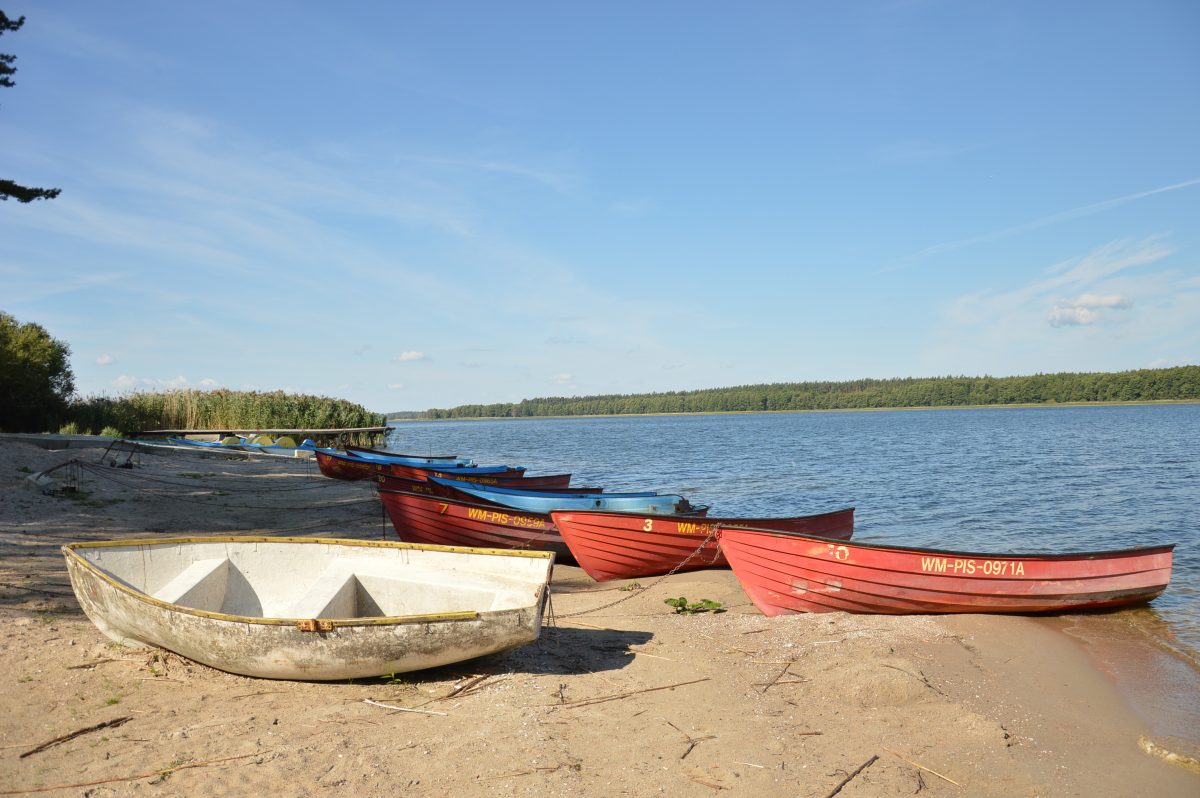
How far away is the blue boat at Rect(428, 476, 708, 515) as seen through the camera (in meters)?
12.7

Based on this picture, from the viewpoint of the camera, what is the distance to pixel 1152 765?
530 centimetres

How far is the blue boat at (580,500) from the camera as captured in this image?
12.7 metres

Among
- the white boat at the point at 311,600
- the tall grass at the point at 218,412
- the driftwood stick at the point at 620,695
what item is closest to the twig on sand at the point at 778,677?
the driftwood stick at the point at 620,695

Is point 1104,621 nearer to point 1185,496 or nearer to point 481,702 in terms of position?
point 481,702

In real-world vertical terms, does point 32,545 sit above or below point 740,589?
above

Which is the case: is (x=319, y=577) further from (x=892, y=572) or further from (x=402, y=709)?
(x=892, y=572)

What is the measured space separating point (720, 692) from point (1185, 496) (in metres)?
20.3

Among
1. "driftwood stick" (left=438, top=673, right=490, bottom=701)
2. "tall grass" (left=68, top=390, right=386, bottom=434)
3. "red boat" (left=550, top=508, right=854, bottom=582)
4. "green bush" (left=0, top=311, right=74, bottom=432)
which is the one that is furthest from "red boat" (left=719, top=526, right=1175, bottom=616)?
"tall grass" (left=68, top=390, right=386, bottom=434)

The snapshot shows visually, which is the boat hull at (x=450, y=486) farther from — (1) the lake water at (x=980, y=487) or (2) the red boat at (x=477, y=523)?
(1) the lake water at (x=980, y=487)

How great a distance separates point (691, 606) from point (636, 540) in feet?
5.67

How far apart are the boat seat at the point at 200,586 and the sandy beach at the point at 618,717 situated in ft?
1.65

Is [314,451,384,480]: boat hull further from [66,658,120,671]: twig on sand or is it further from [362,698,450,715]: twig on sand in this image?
[362,698,450,715]: twig on sand

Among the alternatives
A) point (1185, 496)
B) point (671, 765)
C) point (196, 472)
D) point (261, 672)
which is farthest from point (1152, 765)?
point (196, 472)

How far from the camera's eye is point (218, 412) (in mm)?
34188
